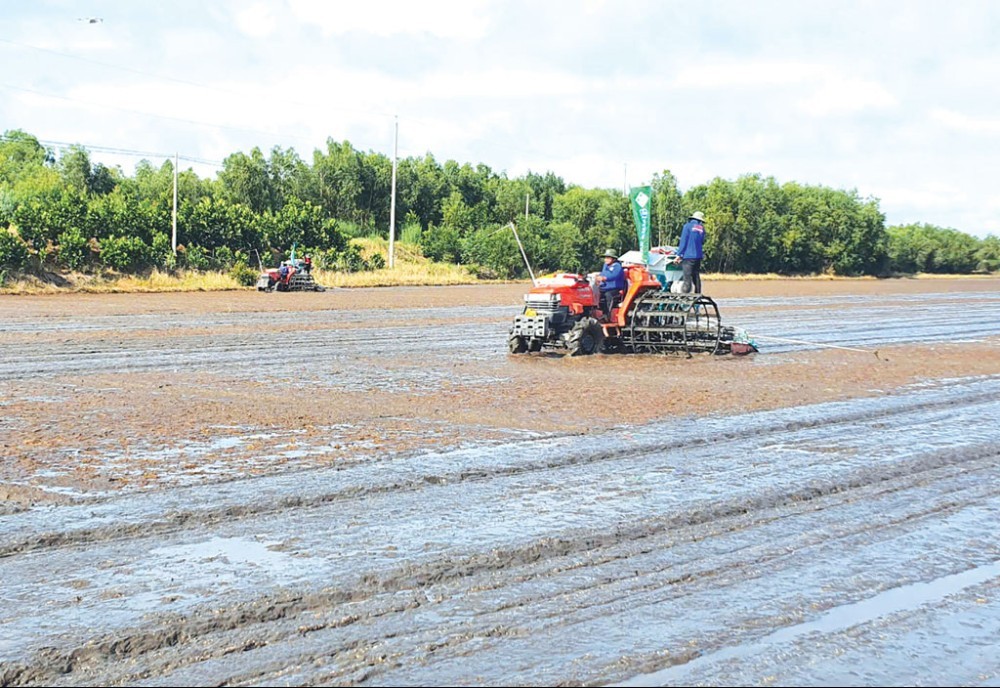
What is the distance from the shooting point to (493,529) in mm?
7102

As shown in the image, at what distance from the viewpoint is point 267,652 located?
4918 millimetres

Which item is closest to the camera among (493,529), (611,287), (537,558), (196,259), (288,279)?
(537,558)

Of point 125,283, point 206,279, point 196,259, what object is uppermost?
point 196,259

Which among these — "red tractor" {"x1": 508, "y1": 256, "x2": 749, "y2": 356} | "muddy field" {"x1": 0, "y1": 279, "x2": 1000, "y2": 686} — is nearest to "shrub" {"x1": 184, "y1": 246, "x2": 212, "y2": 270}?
"red tractor" {"x1": 508, "y1": 256, "x2": 749, "y2": 356}

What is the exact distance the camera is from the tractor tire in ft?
61.1

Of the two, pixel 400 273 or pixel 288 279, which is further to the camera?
pixel 400 273

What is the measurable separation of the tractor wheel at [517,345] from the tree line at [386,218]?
2532 cm

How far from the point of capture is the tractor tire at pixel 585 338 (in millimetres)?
18609

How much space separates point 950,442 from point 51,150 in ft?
237

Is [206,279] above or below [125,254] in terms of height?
below

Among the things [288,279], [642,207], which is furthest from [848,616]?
[288,279]

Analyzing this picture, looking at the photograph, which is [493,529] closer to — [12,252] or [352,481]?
[352,481]

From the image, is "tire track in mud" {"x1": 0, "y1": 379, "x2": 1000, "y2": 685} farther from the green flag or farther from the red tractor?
the green flag

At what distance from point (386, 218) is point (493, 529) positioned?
234ft
